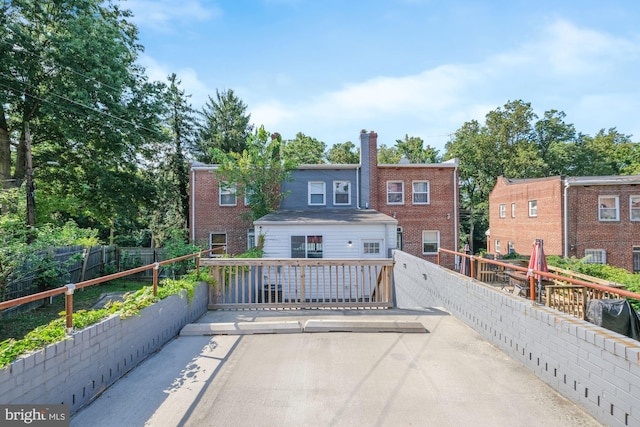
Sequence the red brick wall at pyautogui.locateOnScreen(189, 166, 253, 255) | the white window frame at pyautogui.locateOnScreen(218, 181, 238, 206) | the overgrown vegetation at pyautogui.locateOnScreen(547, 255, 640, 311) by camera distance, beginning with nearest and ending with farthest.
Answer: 1. the overgrown vegetation at pyautogui.locateOnScreen(547, 255, 640, 311)
2. the white window frame at pyautogui.locateOnScreen(218, 181, 238, 206)
3. the red brick wall at pyautogui.locateOnScreen(189, 166, 253, 255)

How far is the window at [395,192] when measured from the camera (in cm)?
1679

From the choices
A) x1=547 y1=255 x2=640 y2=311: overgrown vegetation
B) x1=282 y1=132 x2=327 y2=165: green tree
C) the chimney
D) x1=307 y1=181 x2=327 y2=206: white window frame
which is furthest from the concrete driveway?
x1=282 y1=132 x2=327 y2=165: green tree

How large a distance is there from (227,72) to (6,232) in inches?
387

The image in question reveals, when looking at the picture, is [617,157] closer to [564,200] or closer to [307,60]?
[564,200]

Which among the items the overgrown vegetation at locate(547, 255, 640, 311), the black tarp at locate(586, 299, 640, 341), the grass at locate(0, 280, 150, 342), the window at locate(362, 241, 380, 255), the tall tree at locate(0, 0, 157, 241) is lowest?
the grass at locate(0, 280, 150, 342)

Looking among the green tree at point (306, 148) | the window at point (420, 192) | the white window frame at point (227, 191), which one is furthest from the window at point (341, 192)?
the green tree at point (306, 148)

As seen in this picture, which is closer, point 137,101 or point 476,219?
point 137,101

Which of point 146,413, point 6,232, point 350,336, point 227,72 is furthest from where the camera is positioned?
point 227,72

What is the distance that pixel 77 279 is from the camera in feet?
41.8

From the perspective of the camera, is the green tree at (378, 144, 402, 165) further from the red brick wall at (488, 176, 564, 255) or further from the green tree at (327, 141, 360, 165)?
the red brick wall at (488, 176, 564, 255)

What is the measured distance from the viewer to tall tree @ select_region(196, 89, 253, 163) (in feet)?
94.7

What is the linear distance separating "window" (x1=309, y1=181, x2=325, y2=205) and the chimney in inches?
78.9

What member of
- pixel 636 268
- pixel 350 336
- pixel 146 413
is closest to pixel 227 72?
pixel 350 336

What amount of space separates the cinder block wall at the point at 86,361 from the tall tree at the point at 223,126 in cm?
2488
